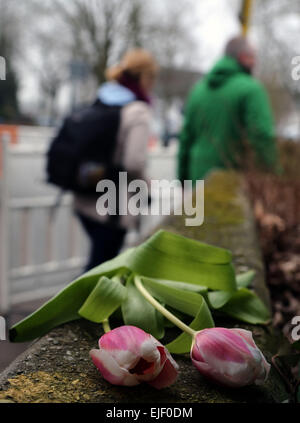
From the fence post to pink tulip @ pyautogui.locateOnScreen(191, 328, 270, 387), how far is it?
3735mm

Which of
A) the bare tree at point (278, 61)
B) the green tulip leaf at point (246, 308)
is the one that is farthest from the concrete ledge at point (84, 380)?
the bare tree at point (278, 61)

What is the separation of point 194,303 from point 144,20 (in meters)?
13.8

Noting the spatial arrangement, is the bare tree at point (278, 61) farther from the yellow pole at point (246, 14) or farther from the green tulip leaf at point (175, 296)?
the green tulip leaf at point (175, 296)

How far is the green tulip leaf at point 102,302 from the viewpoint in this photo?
612mm

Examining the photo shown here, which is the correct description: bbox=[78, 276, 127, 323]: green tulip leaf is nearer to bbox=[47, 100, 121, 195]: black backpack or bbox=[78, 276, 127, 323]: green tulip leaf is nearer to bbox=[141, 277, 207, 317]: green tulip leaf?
bbox=[141, 277, 207, 317]: green tulip leaf

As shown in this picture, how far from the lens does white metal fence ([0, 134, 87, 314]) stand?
4.17 m

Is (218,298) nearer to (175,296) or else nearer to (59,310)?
(175,296)

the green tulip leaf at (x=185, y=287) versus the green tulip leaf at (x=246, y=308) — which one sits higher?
the green tulip leaf at (x=185, y=287)

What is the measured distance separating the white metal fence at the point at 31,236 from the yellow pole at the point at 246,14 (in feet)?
6.27

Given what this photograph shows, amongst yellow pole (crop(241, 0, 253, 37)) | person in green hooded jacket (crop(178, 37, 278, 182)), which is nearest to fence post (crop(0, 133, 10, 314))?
person in green hooded jacket (crop(178, 37, 278, 182))

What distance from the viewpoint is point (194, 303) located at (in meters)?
0.60

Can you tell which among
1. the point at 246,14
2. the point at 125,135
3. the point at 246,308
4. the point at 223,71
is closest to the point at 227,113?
the point at 223,71

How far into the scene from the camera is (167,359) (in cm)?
47

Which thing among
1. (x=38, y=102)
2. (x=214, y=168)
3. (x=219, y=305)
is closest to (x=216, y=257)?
(x=219, y=305)
